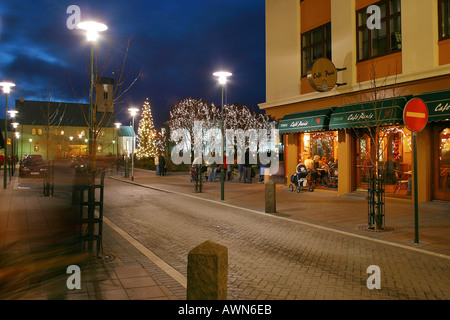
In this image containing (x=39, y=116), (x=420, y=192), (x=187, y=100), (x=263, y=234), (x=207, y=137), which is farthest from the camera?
(x=39, y=116)

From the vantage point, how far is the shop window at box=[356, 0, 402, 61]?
14.5 metres

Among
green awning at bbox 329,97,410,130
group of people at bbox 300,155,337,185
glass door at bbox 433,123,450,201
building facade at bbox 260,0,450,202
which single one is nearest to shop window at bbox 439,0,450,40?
building facade at bbox 260,0,450,202

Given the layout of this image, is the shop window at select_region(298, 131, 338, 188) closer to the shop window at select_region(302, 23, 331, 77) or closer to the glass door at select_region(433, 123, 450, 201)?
the shop window at select_region(302, 23, 331, 77)

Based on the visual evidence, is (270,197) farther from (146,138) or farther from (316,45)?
(146,138)

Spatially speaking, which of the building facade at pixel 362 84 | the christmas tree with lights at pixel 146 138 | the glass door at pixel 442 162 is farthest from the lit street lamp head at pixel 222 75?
the christmas tree with lights at pixel 146 138

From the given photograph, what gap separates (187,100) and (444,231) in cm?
4864

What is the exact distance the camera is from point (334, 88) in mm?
16781

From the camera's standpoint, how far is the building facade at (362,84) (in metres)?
13.1

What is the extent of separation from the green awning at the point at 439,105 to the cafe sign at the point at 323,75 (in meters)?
4.32

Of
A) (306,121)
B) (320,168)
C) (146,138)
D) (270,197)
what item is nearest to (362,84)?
(306,121)

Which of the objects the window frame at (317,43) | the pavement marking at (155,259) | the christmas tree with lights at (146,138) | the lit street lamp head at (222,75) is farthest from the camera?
the christmas tree with lights at (146,138)

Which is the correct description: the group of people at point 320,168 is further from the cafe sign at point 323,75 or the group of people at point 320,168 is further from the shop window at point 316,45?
the shop window at point 316,45
